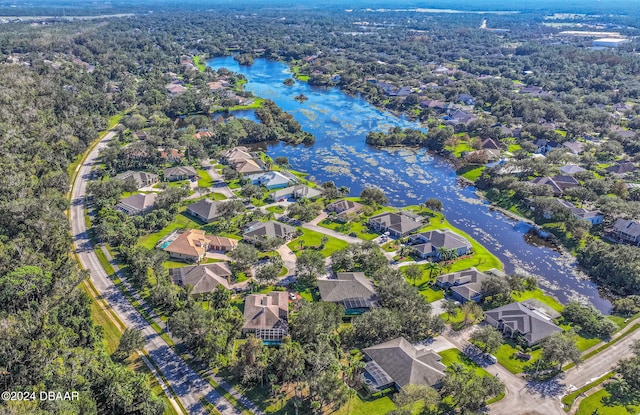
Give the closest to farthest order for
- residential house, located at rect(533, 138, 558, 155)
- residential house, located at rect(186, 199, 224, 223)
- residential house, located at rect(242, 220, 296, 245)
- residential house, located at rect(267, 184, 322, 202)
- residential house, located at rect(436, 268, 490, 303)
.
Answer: residential house, located at rect(436, 268, 490, 303) < residential house, located at rect(242, 220, 296, 245) < residential house, located at rect(186, 199, 224, 223) < residential house, located at rect(267, 184, 322, 202) < residential house, located at rect(533, 138, 558, 155)

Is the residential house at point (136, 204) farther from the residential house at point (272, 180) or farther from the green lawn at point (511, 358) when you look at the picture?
the green lawn at point (511, 358)

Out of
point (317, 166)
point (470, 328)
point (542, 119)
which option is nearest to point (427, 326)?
point (470, 328)

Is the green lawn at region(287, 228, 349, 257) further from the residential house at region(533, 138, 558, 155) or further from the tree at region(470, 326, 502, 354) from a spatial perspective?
the residential house at region(533, 138, 558, 155)

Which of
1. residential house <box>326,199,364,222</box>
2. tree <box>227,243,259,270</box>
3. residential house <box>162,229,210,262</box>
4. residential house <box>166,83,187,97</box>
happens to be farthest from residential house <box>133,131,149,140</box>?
tree <box>227,243,259,270</box>

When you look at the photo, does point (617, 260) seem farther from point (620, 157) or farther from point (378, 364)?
point (620, 157)

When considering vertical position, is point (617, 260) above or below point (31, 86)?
below

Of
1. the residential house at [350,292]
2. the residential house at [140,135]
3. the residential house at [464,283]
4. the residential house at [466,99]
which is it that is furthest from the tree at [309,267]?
the residential house at [466,99]

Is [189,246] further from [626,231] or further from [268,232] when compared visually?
[626,231]
